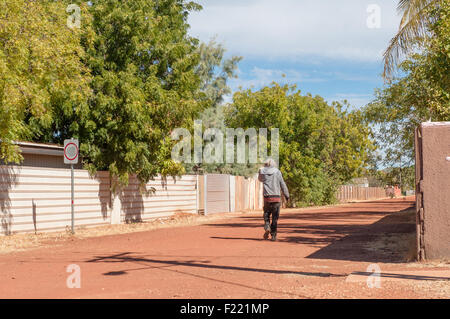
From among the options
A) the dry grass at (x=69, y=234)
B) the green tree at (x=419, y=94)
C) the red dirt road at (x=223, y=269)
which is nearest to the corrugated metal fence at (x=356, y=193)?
the green tree at (x=419, y=94)

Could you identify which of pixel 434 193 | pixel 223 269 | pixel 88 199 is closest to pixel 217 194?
pixel 88 199

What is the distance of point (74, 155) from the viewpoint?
15.2 meters

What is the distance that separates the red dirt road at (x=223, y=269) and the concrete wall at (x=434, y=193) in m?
0.41

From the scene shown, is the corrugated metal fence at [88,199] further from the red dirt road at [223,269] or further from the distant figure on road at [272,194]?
the distant figure on road at [272,194]

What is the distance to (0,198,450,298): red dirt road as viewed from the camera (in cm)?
655

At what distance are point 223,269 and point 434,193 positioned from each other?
344 centimetres

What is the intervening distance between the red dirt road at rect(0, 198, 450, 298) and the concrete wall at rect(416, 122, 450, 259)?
1.34 ft

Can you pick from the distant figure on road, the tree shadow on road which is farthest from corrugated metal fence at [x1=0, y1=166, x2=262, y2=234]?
the tree shadow on road

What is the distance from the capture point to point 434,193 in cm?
856

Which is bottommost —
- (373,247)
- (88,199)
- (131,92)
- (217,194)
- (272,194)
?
(373,247)

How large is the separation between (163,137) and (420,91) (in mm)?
9516

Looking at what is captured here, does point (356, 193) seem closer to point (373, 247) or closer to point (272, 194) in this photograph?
point (272, 194)
